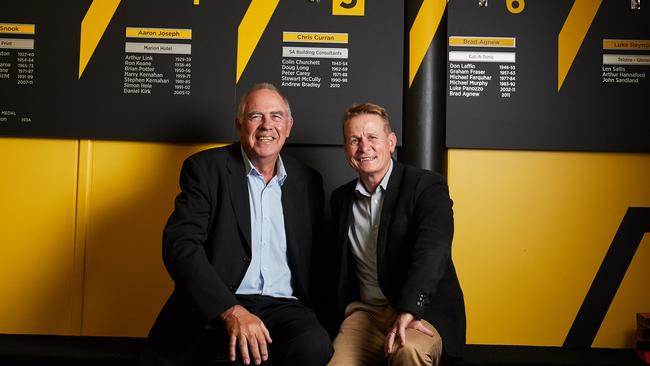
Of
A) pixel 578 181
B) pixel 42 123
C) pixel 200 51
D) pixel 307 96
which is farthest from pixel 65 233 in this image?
pixel 578 181

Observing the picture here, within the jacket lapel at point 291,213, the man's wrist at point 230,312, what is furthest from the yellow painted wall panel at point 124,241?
the man's wrist at point 230,312

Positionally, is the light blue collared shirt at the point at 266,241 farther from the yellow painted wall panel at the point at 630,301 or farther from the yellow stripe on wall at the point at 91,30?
the yellow painted wall panel at the point at 630,301

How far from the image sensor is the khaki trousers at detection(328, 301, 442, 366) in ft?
6.41

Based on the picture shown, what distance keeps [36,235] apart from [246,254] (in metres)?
1.24

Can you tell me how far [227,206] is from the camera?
91.7 inches

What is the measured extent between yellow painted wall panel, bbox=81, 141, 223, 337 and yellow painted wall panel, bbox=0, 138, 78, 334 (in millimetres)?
115

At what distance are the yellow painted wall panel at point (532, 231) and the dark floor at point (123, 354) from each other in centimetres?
15

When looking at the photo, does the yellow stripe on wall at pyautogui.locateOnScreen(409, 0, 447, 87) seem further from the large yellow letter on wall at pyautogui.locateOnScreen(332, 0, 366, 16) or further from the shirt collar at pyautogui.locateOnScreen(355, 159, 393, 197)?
the shirt collar at pyautogui.locateOnScreen(355, 159, 393, 197)

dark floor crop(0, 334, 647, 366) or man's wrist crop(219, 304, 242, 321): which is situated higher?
man's wrist crop(219, 304, 242, 321)

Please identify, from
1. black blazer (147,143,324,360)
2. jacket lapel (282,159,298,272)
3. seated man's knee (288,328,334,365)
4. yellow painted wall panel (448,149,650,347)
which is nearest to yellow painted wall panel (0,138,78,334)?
black blazer (147,143,324,360)

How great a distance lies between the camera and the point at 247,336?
6.50 feet

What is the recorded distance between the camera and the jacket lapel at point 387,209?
222cm

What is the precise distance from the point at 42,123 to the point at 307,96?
1.30 m

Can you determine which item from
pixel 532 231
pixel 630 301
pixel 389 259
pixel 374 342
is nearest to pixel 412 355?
pixel 374 342
